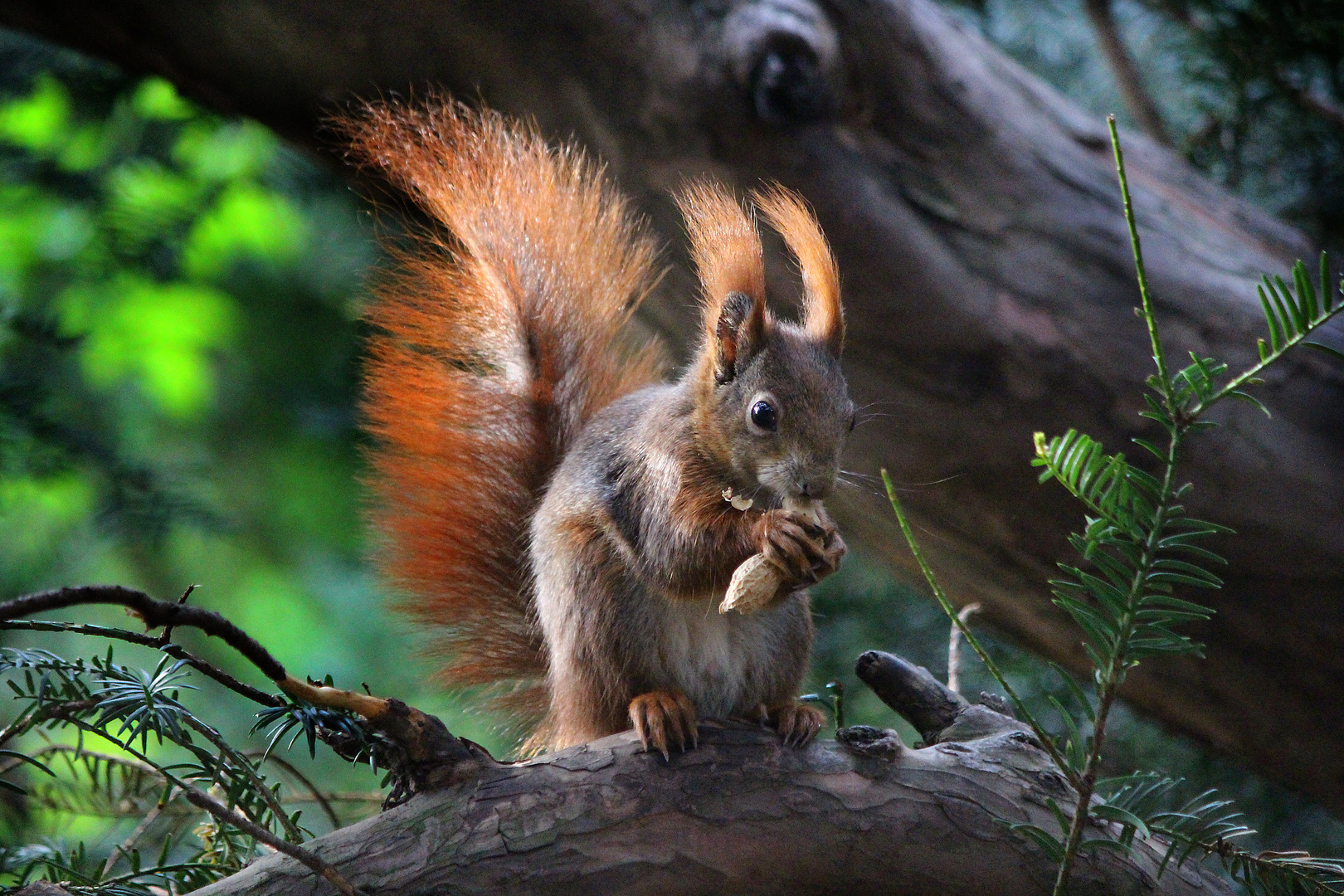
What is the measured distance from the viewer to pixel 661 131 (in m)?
1.55

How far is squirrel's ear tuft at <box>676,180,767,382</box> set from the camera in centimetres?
112

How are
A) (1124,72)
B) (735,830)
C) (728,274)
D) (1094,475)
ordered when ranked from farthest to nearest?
(1124,72), (728,274), (735,830), (1094,475)

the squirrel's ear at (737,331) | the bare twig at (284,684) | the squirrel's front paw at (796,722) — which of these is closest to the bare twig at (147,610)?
the bare twig at (284,684)

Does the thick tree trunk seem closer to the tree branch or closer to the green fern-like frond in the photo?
the green fern-like frond

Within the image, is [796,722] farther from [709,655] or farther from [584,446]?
[584,446]

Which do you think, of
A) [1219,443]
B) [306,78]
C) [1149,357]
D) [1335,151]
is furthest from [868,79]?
[1335,151]

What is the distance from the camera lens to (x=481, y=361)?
138 cm

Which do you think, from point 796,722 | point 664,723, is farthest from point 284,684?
point 796,722

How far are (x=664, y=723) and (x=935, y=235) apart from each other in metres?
0.90

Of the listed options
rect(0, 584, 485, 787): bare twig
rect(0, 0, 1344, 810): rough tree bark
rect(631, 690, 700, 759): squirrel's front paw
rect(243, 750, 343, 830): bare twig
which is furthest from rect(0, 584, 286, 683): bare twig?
rect(0, 0, 1344, 810): rough tree bark

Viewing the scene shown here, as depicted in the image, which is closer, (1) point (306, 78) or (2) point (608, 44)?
(2) point (608, 44)

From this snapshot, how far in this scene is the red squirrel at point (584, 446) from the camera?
1.11m

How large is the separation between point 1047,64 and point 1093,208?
97 centimetres

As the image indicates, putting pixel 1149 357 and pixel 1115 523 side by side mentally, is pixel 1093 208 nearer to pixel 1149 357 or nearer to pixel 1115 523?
pixel 1149 357
